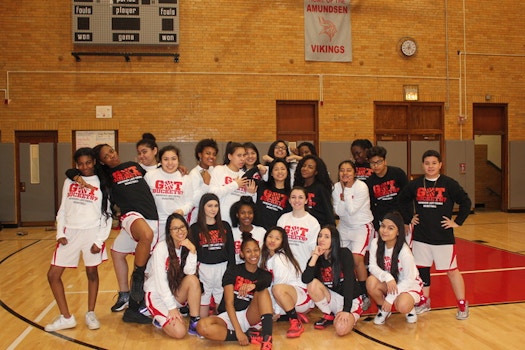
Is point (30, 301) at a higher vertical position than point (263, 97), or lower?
lower

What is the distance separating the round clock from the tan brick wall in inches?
6.8

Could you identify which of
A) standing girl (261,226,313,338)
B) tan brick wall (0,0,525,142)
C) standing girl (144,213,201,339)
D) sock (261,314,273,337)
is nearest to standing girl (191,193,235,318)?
standing girl (144,213,201,339)

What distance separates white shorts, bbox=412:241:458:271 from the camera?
4.64m

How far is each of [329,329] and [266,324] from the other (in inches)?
29.8

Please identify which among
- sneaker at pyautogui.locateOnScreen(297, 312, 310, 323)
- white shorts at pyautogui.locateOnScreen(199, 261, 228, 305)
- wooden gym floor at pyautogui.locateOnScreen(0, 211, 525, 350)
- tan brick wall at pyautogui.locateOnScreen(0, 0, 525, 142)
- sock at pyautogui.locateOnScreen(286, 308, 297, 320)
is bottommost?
wooden gym floor at pyautogui.locateOnScreen(0, 211, 525, 350)

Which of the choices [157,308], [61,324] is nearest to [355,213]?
[157,308]

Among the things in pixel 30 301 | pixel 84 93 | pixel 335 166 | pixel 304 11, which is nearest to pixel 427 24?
pixel 304 11

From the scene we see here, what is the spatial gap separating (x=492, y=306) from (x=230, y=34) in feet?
29.6

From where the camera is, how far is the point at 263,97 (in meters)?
11.9

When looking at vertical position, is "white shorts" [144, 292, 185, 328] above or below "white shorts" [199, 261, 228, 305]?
below

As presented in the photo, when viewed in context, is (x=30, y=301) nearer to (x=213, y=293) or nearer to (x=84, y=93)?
(x=213, y=293)

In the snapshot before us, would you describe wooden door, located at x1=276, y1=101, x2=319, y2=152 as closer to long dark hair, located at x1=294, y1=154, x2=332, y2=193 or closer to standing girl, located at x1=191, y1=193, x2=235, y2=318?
long dark hair, located at x1=294, y1=154, x2=332, y2=193

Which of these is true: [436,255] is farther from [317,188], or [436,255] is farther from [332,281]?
[317,188]

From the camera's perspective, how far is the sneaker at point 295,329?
4152 mm
